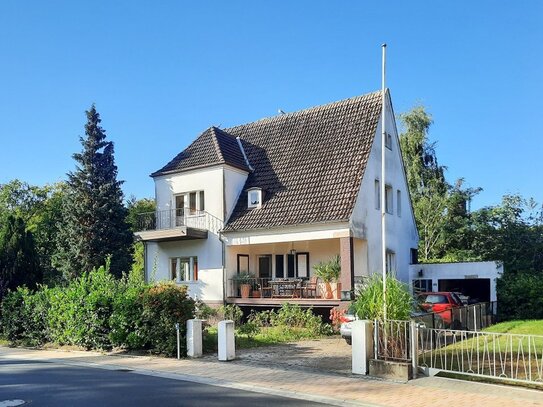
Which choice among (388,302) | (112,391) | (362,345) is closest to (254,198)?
(388,302)

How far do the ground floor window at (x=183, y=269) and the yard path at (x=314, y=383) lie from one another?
402 inches

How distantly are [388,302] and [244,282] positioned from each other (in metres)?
13.2

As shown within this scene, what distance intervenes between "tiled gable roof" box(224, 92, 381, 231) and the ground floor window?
288 centimetres

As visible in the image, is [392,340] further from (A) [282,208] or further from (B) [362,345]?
(A) [282,208]

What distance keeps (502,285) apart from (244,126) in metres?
15.4

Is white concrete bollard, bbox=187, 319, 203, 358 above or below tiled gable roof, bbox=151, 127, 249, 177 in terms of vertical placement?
below

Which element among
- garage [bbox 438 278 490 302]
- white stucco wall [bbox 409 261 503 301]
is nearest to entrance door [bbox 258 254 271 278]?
white stucco wall [bbox 409 261 503 301]

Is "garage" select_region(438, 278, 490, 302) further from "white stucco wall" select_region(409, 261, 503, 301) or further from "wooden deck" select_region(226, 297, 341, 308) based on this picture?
"wooden deck" select_region(226, 297, 341, 308)

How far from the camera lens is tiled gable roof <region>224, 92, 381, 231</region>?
22.3 meters

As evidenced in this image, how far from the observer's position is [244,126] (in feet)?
96.2

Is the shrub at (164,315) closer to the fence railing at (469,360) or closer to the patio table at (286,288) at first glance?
the fence railing at (469,360)

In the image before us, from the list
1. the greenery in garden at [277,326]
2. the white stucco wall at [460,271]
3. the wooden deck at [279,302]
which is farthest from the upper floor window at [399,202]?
the greenery in garden at [277,326]

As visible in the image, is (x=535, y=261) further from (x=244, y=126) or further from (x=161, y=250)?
(x=161, y=250)

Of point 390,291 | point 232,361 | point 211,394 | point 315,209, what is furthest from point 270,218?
point 211,394
